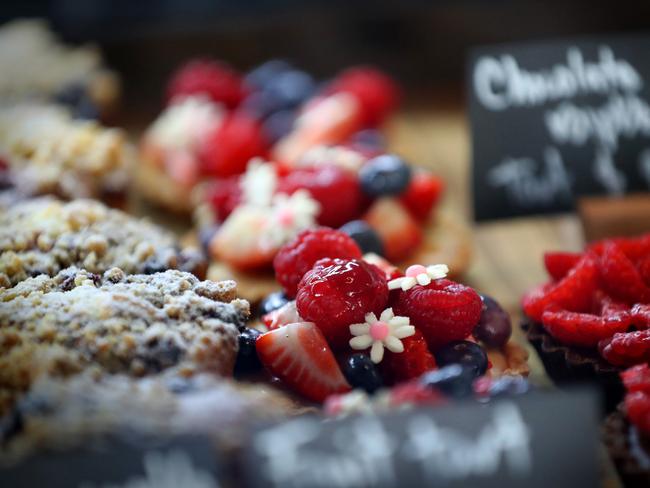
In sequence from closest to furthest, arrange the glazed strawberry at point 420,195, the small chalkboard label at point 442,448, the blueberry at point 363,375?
the small chalkboard label at point 442,448 → the blueberry at point 363,375 → the glazed strawberry at point 420,195

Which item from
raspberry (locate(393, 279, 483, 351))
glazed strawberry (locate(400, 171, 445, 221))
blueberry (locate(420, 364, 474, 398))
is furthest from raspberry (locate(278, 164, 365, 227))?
blueberry (locate(420, 364, 474, 398))

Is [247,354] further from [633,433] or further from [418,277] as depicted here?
[633,433]

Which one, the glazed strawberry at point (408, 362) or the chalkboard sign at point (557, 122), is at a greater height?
the chalkboard sign at point (557, 122)

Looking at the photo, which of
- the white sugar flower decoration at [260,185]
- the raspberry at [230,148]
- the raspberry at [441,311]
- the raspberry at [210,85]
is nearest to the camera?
the raspberry at [441,311]

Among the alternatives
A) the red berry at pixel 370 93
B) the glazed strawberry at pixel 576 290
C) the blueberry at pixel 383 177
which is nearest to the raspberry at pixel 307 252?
the glazed strawberry at pixel 576 290

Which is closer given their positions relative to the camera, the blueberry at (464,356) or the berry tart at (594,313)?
the blueberry at (464,356)

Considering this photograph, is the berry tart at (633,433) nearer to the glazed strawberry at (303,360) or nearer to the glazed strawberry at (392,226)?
the glazed strawberry at (303,360)
